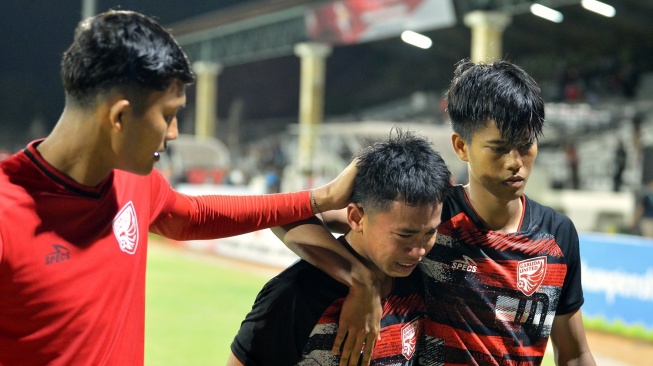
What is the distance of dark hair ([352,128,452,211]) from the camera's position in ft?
8.00

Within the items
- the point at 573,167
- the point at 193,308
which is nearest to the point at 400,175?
the point at 193,308

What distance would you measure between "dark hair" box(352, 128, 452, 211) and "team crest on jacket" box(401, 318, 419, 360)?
1.34ft

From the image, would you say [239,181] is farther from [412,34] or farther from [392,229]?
[392,229]

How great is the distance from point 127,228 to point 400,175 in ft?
2.79

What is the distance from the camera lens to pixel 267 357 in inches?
94.6

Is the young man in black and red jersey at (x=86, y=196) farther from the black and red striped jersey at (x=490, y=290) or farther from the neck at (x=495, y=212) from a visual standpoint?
the neck at (x=495, y=212)

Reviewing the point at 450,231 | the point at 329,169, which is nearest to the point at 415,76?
the point at 329,169

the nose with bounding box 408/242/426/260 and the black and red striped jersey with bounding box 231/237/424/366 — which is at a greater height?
the nose with bounding box 408/242/426/260

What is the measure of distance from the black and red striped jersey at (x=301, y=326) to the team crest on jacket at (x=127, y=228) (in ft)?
1.55

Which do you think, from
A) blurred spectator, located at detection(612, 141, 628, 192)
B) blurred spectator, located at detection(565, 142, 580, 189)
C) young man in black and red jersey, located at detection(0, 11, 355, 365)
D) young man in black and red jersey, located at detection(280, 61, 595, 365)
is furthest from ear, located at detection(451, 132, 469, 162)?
blurred spectator, located at detection(565, 142, 580, 189)

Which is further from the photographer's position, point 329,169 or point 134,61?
point 329,169

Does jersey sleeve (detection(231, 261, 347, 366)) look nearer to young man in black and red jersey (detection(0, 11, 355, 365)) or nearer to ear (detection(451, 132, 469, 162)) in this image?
young man in black and red jersey (detection(0, 11, 355, 365))

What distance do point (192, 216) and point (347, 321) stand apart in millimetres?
598

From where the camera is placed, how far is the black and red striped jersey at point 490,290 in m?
2.57
